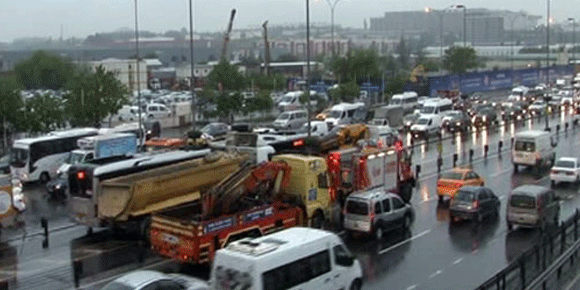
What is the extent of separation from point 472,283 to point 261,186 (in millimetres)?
6575

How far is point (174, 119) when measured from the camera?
194ft

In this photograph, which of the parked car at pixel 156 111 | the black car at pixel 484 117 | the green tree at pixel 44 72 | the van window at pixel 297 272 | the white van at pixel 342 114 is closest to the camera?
the van window at pixel 297 272

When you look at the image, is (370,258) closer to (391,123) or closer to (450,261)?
(450,261)

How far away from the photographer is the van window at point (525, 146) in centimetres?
3512

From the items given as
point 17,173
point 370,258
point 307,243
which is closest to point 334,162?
point 370,258

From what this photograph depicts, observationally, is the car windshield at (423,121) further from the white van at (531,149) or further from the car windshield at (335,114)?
the white van at (531,149)

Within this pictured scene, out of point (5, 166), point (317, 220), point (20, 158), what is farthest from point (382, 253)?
point (20, 158)

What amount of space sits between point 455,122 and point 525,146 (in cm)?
1770

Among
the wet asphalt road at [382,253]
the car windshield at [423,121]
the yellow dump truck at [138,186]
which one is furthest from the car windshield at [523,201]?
the car windshield at [423,121]

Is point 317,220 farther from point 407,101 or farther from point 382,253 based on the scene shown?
point 407,101

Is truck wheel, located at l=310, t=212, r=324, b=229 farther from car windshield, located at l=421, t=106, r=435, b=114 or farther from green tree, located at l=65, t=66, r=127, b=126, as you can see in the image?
car windshield, located at l=421, t=106, r=435, b=114

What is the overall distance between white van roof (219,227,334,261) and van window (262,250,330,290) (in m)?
0.24

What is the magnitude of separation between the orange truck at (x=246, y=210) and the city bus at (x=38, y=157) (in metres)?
14.2

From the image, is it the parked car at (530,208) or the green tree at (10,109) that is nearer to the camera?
the parked car at (530,208)
